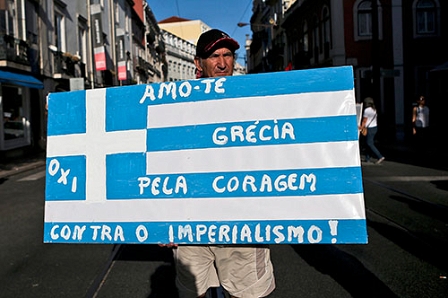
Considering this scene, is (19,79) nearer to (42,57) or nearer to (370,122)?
(42,57)

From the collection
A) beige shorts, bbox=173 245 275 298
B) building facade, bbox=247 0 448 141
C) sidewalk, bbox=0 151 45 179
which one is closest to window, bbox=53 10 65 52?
A: sidewalk, bbox=0 151 45 179

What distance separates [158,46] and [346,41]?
134ft

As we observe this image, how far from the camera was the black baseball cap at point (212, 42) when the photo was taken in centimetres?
215

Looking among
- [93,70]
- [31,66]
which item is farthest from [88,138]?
[93,70]

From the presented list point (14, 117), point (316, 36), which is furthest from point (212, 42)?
point (316, 36)

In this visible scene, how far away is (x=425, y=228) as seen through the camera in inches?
197

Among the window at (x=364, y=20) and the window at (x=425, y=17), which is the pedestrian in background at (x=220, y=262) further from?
the window at (x=425, y=17)

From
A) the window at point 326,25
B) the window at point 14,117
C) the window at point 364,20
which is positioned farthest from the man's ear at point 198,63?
the window at point 326,25

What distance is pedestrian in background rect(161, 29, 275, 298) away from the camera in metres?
2.08

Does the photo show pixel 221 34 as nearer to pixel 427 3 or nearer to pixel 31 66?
pixel 31 66

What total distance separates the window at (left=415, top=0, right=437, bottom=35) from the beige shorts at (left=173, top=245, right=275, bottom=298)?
1020 inches

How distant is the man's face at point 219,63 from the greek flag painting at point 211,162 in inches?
8.2

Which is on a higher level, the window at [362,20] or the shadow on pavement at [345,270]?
the window at [362,20]

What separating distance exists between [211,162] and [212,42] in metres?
0.65
